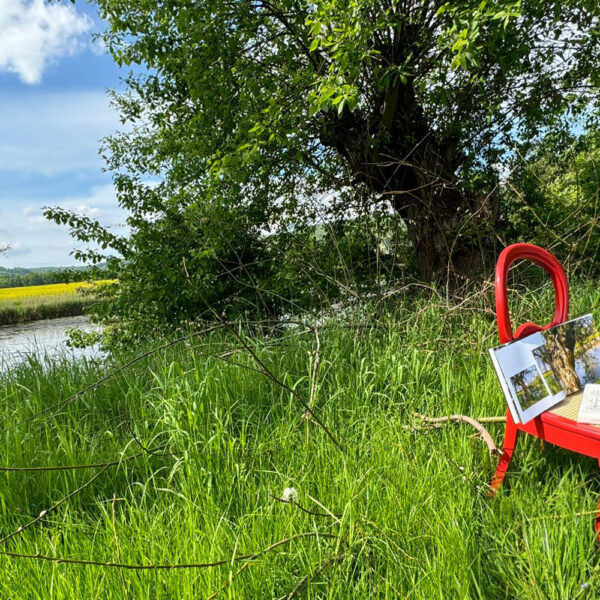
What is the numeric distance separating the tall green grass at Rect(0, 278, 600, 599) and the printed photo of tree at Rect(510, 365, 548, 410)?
12.6 inches

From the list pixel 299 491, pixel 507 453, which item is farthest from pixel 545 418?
pixel 299 491

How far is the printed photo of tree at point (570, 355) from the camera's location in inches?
73.2

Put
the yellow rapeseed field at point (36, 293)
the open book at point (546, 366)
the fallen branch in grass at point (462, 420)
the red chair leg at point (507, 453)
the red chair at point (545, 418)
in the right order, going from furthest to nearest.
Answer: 1. the yellow rapeseed field at point (36, 293)
2. the fallen branch in grass at point (462, 420)
3. the red chair leg at point (507, 453)
4. the open book at point (546, 366)
5. the red chair at point (545, 418)

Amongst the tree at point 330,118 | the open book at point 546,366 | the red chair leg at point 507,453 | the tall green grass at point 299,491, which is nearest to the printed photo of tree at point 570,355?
the open book at point 546,366

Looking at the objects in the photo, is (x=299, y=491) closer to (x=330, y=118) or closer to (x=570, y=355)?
(x=570, y=355)

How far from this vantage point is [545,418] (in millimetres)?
1678

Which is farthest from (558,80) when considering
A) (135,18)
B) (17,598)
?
(17,598)

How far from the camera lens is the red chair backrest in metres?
1.76

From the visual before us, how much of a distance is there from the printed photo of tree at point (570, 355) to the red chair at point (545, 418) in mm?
66

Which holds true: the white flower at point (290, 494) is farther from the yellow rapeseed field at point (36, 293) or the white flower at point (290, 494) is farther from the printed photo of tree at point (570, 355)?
the yellow rapeseed field at point (36, 293)

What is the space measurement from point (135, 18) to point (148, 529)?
490cm

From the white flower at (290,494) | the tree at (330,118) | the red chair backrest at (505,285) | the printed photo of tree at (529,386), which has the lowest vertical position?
the white flower at (290,494)

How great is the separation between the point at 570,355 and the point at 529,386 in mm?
388

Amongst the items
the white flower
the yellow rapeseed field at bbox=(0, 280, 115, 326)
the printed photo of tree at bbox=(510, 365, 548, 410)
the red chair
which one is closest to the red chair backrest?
the red chair
